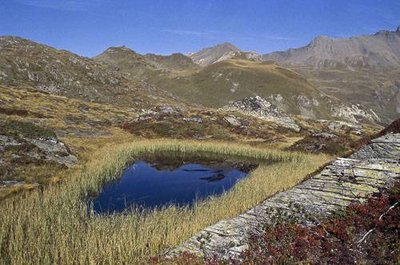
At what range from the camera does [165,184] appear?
3581 cm

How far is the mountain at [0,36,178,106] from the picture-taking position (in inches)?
5039

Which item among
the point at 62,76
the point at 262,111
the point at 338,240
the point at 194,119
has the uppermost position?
the point at 62,76

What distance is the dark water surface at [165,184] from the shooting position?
27844 millimetres

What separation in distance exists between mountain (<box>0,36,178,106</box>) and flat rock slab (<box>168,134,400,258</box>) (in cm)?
11175

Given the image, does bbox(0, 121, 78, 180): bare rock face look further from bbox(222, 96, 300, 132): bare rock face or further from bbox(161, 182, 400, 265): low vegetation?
bbox(222, 96, 300, 132): bare rock face

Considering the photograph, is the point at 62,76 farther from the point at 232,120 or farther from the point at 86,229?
the point at 86,229

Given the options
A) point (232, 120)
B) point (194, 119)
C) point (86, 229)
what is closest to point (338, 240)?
point (86, 229)

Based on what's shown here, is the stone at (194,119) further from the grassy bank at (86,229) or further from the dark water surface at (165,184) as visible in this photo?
the grassy bank at (86,229)

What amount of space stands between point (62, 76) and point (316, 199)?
13173 centimetres

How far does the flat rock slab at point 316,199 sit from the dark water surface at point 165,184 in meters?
8.19

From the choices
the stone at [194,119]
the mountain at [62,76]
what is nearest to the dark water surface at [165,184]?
the stone at [194,119]

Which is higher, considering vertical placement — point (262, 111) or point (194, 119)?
point (262, 111)

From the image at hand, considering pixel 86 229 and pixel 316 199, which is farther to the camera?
pixel 316 199

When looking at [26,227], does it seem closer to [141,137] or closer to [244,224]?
[244,224]
